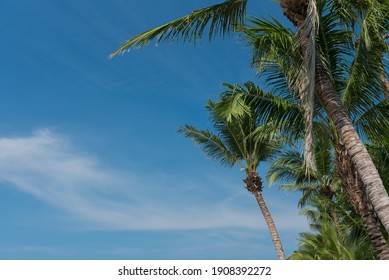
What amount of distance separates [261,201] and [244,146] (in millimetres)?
2678

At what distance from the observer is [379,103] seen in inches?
452

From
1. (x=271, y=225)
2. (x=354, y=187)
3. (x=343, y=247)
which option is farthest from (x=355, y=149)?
(x=271, y=225)

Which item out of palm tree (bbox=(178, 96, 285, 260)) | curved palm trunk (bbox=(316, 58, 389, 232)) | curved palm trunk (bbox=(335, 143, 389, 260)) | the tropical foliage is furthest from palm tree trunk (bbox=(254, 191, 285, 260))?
curved palm trunk (bbox=(316, 58, 389, 232))

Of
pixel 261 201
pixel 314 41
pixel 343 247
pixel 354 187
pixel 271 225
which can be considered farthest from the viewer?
pixel 261 201

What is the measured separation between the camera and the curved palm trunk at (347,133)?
8727 mm

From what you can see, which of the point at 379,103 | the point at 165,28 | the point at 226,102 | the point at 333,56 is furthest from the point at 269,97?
the point at 165,28

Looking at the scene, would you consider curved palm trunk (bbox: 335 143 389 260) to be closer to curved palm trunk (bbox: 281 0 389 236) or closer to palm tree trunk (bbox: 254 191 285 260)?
curved palm trunk (bbox: 281 0 389 236)

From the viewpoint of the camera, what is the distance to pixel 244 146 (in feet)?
69.4

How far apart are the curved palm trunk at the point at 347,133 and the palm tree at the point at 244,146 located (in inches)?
406

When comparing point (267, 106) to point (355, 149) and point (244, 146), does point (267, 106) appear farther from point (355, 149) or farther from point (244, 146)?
point (244, 146)

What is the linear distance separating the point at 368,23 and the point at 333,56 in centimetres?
163

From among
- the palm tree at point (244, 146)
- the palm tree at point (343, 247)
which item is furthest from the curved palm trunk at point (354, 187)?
the palm tree at point (244, 146)

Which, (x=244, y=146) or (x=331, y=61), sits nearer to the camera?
(x=331, y=61)

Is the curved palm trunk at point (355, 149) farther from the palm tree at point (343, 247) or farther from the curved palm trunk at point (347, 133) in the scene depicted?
the palm tree at point (343, 247)
